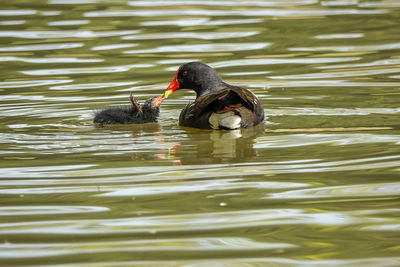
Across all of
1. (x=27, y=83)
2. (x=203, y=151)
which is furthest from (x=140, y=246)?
(x=27, y=83)

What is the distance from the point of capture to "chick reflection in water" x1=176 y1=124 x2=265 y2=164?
7426 millimetres

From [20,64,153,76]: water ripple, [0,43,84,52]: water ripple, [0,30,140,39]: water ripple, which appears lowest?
[20,64,153,76]: water ripple

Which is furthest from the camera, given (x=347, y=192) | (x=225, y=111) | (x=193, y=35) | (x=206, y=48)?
(x=193, y=35)

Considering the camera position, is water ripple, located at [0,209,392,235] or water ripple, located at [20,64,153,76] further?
water ripple, located at [20,64,153,76]

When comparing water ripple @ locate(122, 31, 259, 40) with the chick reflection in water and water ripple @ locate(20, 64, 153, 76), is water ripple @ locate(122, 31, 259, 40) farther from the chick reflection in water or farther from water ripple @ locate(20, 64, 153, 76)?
the chick reflection in water

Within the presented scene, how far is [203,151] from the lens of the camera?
782 cm

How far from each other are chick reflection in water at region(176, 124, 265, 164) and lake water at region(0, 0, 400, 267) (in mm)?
21

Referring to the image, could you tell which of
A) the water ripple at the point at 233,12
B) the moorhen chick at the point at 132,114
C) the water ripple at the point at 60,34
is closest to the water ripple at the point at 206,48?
the water ripple at the point at 60,34

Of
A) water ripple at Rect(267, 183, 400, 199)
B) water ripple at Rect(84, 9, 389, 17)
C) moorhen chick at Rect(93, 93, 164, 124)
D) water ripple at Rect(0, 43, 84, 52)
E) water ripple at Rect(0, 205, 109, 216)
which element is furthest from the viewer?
water ripple at Rect(84, 9, 389, 17)

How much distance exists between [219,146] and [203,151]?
0.33 metres

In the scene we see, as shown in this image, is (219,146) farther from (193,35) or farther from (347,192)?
(193,35)

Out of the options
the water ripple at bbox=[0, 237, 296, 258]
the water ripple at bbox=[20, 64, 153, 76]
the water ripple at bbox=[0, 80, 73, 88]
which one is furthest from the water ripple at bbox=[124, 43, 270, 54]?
the water ripple at bbox=[0, 237, 296, 258]

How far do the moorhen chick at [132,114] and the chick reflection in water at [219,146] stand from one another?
63 cm

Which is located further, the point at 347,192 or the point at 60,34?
the point at 60,34
